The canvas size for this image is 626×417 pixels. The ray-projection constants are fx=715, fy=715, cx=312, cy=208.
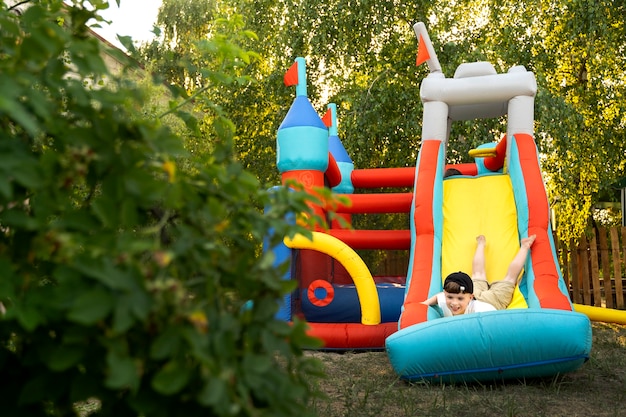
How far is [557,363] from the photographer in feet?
14.0

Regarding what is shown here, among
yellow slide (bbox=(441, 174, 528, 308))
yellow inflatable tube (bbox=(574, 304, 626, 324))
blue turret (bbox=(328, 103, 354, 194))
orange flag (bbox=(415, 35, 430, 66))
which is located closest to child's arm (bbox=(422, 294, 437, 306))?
yellow slide (bbox=(441, 174, 528, 308))

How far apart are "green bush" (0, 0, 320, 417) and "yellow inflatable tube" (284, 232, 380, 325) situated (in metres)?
4.63

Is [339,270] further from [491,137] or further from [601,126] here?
[601,126]

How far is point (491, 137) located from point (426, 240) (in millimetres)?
6026

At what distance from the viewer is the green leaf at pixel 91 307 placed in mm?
922

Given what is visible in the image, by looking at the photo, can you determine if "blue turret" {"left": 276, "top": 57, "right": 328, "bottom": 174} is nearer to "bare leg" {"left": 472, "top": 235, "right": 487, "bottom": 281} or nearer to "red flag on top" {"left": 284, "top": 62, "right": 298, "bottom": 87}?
"red flag on top" {"left": 284, "top": 62, "right": 298, "bottom": 87}

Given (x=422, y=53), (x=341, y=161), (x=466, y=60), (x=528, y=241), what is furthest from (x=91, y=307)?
(x=466, y=60)

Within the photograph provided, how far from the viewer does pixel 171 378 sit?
0.97 metres

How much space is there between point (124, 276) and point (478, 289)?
14.9ft

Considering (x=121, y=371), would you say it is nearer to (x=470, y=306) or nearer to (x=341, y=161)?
(x=470, y=306)

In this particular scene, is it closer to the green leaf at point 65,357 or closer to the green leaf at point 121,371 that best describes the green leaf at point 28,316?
the green leaf at point 65,357

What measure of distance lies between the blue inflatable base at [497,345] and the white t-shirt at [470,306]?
0.58 m

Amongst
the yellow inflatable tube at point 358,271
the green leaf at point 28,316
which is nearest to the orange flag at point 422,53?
the yellow inflatable tube at point 358,271

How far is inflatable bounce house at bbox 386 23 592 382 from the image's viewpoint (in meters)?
4.18
